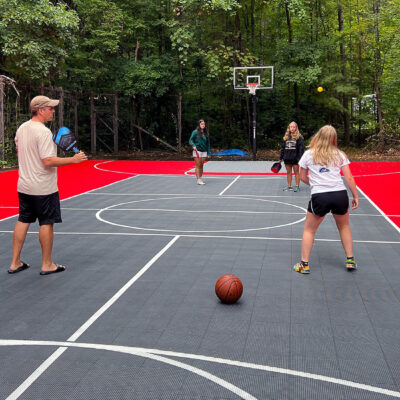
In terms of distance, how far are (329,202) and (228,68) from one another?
2227 cm

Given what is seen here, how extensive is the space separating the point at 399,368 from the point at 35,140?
4384 millimetres

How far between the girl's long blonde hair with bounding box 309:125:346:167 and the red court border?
3722 mm

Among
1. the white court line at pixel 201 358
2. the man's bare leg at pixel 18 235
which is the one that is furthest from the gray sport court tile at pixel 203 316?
the man's bare leg at pixel 18 235

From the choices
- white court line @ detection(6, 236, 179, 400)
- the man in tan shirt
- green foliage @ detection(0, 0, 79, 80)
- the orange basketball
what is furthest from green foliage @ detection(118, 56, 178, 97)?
the orange basketball

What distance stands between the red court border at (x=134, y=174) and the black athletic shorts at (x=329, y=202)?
141 inches

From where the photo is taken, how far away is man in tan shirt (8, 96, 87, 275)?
5.98 meters

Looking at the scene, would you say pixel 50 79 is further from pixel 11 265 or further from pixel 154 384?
pixel 154 384

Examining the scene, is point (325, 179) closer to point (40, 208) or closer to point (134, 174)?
point (40, 208)

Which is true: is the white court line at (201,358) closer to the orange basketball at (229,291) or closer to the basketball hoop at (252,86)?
the orange basketball at (229,291)

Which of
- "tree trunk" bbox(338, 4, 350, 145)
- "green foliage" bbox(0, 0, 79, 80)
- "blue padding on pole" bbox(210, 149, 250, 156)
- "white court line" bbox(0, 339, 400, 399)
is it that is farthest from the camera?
"tree trunk" bbox(338, 4, 350, 145)

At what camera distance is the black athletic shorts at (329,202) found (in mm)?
6145

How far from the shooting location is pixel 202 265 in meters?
6.73

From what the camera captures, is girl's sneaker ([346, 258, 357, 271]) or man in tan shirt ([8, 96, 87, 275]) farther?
girl's sneaker ([346, 258, 357, 271])

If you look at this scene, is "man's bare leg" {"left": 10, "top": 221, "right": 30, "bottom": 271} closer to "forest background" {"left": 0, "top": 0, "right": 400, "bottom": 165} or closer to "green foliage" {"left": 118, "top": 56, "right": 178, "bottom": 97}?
"forest background" {"left": 0, "top": 0, "right": 400, "bottom": 165}
